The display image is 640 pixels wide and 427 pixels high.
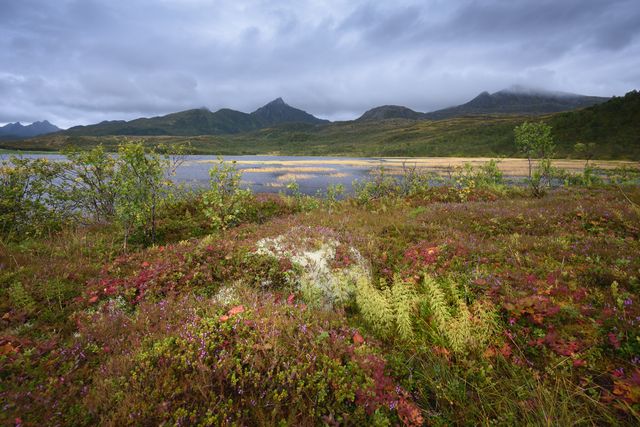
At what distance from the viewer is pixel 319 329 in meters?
4.06

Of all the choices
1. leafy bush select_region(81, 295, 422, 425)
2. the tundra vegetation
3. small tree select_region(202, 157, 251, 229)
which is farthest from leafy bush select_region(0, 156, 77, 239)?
leafy bush select_region(81, 295, 422, 425)

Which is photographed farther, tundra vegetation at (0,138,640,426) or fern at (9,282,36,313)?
fern at (9,282,36,313)

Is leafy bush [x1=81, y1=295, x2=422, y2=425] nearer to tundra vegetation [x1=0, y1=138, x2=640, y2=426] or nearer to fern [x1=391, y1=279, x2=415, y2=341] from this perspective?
tundra vegetation [x1=0, y1=138, x2=640, y2=426]

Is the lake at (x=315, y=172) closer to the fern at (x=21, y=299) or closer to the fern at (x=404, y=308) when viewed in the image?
the fern at (x=21, y=299)

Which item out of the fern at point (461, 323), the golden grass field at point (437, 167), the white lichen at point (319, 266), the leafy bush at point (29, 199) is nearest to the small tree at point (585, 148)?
the fern at point (461, 323)

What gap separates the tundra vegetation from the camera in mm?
3090

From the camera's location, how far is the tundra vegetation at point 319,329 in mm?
3090

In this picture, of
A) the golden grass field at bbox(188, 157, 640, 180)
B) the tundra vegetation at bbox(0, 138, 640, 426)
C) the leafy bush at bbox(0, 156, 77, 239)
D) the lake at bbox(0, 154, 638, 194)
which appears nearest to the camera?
the tundra vegetation at bbox(0, 138, 640, 426)

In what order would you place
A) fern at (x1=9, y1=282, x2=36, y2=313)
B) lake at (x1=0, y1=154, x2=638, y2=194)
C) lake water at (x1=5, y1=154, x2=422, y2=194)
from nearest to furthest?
fern at (x1=9, y1=282, x2=36, y2=313), lake water at (x1=5, y1=154, x2=422, y2=194), lake at (x1=0, y1=154, x2=638, y2=194)

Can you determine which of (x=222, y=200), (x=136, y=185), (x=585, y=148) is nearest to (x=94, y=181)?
(x=136, y=185)

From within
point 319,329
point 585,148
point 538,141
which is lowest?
point 319,329

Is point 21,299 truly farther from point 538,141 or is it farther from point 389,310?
point 538,141

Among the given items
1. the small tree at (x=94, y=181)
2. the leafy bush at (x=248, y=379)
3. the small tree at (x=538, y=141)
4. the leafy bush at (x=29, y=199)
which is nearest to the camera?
the leafy bush at (x=248, y=379)

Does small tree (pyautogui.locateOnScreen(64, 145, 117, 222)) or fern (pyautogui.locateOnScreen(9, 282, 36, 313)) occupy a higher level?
small tree (pyautogui.locateOnScreen(64, 145, 117, 222))
